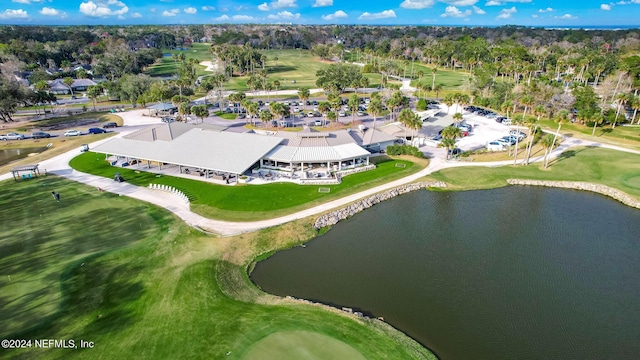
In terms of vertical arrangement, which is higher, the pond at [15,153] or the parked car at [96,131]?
the parked car at [96,131]

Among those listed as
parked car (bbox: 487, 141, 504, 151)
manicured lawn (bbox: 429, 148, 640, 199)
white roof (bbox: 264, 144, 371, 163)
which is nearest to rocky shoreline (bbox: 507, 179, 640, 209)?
manicured lawn (bbox: 429, 148, 640, 199)

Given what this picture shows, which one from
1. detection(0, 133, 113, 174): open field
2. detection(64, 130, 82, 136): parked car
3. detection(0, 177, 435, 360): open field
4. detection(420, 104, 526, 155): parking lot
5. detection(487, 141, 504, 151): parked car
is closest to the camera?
detection(0, 177, 435, 360): open field

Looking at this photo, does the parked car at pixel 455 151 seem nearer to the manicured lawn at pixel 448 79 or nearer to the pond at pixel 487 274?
the pond at pixel 487 274

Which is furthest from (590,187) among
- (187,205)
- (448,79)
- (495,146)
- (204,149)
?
(448,79)

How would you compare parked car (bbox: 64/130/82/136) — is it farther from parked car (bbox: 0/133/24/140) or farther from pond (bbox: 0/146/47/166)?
parked car (bbox: 0/133/24/140)

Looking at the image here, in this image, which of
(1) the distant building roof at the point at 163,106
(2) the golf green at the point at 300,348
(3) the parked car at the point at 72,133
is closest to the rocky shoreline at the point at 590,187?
(2) the golf green at the point at 300,348

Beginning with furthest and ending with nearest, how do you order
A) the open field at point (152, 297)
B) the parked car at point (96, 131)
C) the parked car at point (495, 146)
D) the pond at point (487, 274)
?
the parked car at point (96, 131)
the parked car at point (495, 146)
the pond at point (487, 274)
the open field at point (152, 297)
